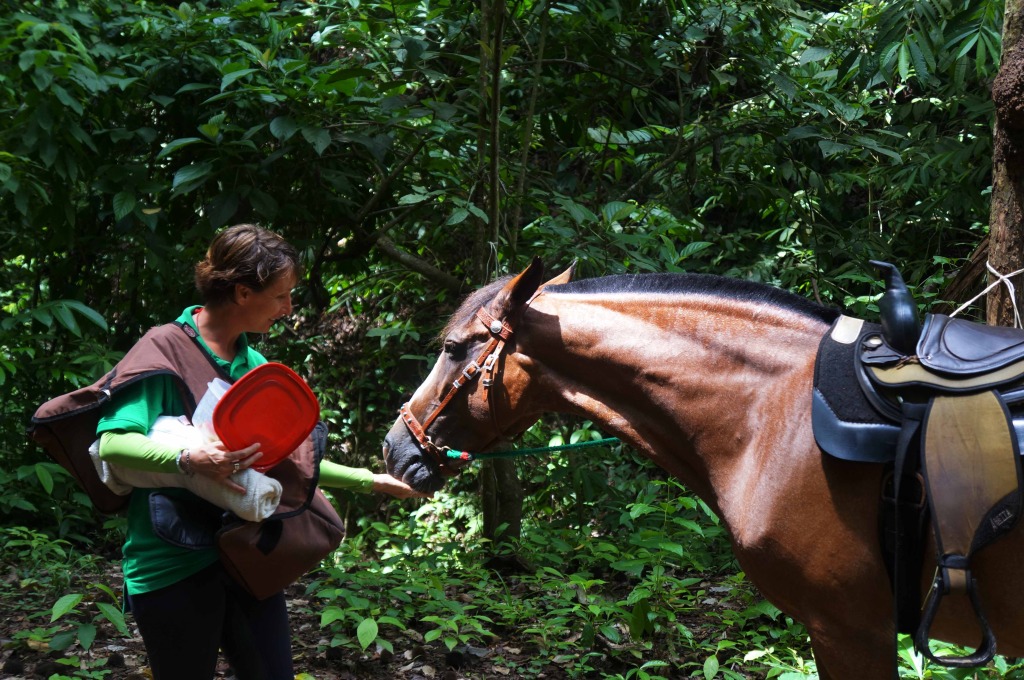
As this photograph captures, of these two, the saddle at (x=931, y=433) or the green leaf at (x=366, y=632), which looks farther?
the green leaf at (x=366, y=632)

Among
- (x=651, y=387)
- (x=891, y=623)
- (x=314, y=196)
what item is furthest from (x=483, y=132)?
(x=891, y=623)

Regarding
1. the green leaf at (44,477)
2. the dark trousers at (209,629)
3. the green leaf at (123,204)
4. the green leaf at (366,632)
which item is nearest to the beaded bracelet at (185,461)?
the dark trousers at (209,629)

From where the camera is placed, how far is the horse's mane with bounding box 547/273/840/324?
2297mm

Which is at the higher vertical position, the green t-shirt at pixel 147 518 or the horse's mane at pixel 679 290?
the horse's mane at pixel 679 290

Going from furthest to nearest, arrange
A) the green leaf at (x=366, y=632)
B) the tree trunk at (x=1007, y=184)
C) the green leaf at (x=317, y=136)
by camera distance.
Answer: the green leaf at (x=317, y=136), the green leaf at (x=366, y=632), the tree trunk at (x=1007, y=184)

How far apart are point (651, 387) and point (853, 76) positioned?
343 centimetres

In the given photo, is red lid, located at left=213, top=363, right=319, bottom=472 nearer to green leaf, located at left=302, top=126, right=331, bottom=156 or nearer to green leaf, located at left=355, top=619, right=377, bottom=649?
green leaf, located at left=355, top=619, right=377, bottom=649

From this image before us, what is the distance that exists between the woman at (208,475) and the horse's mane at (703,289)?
2.92 ft

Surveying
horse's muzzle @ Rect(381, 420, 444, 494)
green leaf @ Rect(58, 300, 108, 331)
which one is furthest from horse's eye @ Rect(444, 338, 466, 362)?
green leaf @ Rect(58, 300, 108, 331)

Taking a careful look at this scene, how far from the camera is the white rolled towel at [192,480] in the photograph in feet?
6.39

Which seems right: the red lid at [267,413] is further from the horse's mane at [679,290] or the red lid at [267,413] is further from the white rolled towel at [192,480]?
the horse's mane at [679,290]

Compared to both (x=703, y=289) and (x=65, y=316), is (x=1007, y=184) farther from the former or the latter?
(x=65, y=316)

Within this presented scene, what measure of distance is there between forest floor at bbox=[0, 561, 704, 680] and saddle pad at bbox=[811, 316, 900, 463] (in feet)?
6.34

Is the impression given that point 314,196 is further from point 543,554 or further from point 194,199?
point 543,554
